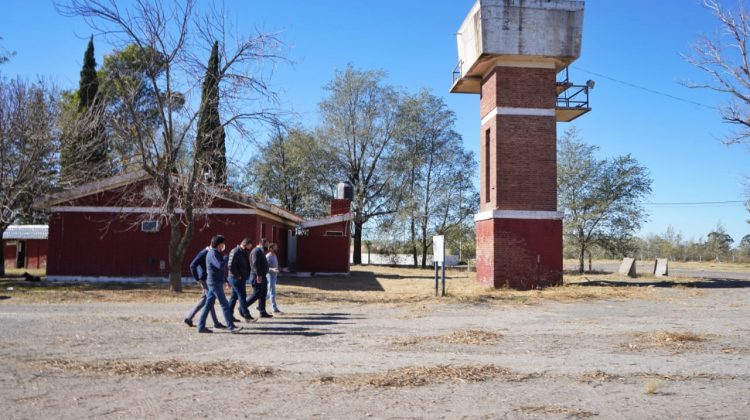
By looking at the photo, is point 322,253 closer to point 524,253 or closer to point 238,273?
point 524,253

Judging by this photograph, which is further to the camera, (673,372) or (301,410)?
(673,372)

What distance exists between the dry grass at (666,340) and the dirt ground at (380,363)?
33 mm

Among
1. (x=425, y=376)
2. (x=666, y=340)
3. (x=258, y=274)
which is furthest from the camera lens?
(x=258, y=274)

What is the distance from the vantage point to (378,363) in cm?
823

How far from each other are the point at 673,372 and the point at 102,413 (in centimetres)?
666

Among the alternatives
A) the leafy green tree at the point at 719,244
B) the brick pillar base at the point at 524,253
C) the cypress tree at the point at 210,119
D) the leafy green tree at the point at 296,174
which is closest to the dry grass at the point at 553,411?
the cypress tree at the point at 210,119

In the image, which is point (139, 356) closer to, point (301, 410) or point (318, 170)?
point (301, 410)

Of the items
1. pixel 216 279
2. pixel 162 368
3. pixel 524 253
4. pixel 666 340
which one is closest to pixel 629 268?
pixel 524 253

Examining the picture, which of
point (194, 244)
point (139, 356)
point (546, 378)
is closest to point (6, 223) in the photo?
point (194, 244)

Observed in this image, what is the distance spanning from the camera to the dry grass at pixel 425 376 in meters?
7.01

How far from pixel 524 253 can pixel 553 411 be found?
633 inches

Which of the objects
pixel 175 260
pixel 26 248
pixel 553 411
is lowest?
pixel 553 411

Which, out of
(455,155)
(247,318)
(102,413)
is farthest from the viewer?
(455,155)

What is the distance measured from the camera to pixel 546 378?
7391 millimetres
